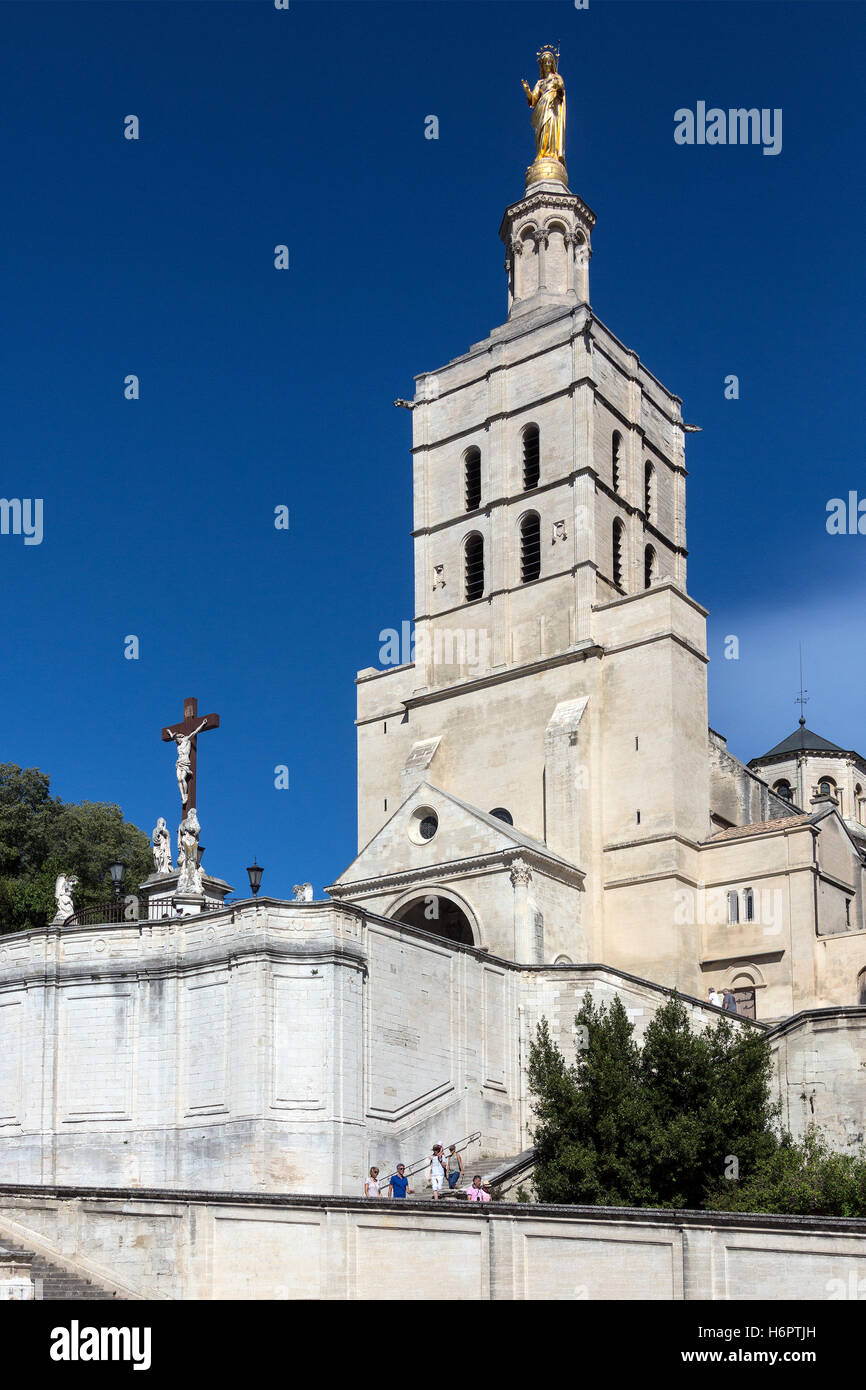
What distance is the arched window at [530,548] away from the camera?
55.9m

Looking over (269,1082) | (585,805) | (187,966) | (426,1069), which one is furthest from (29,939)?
(585,805)

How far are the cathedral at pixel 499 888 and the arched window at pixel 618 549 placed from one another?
0.63 feet

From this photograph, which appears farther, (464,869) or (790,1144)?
(464,869)

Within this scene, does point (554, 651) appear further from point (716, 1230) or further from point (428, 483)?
point (716, 1230)

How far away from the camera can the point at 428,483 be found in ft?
196

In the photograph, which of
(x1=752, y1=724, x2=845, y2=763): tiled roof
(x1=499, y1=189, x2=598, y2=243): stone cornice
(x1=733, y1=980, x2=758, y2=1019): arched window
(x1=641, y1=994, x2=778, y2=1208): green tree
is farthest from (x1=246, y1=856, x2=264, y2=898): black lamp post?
(x1=752, y1=724, x2=845, y2=763): tiled roof

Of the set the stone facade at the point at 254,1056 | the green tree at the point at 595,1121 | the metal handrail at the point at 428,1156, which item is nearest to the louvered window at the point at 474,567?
the stone facade at the point at 254,1056

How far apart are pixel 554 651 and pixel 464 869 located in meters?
9.44

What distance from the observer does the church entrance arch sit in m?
47.3

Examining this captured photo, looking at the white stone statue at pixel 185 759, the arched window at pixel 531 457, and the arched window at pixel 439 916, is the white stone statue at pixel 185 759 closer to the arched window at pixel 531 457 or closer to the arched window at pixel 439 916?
the arched window at pixel 439 916

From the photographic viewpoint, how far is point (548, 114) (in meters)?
65.8

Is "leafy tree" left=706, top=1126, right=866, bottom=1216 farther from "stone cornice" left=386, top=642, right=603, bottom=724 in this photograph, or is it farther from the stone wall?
"stone cornice" left=386, top=642, right=603, bottom=724
